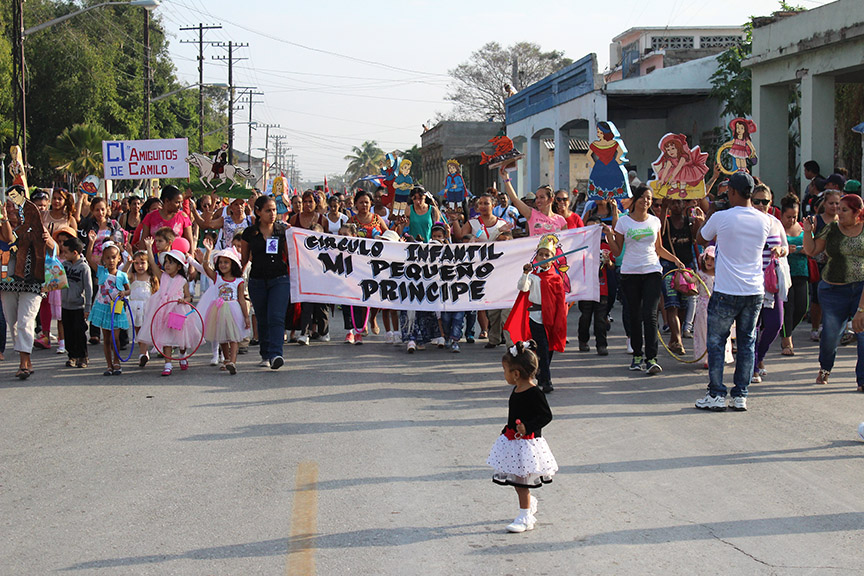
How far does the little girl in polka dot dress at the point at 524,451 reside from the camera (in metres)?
5.38

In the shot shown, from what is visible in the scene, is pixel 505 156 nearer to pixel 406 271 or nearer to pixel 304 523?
pixel 406 271

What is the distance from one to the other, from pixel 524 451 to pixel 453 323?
6.99 m

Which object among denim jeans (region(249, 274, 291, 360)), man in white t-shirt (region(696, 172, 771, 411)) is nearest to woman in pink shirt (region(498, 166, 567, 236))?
denim jeans (region(249, 274, 291, 360))

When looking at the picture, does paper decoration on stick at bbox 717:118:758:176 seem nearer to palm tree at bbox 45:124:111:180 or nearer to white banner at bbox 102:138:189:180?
white banner at bbox 102:138:189:180

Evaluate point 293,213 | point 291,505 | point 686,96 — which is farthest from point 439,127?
point 291,505

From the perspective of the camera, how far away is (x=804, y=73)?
19.1m

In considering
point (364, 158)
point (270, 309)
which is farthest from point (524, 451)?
point (364, 158)

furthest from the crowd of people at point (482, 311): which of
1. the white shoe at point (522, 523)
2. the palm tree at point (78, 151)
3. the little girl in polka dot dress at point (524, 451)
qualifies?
the palm tree at point (78, 151)

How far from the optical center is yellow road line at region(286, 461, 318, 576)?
491cm

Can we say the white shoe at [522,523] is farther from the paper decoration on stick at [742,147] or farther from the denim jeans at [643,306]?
the paper decoration on stick at [742,147]

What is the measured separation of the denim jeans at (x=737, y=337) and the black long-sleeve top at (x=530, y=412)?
3.62m

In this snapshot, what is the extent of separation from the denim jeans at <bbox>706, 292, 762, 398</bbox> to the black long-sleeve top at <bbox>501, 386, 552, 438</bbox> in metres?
3.62

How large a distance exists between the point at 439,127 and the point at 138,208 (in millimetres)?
44446

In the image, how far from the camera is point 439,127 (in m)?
58.4
